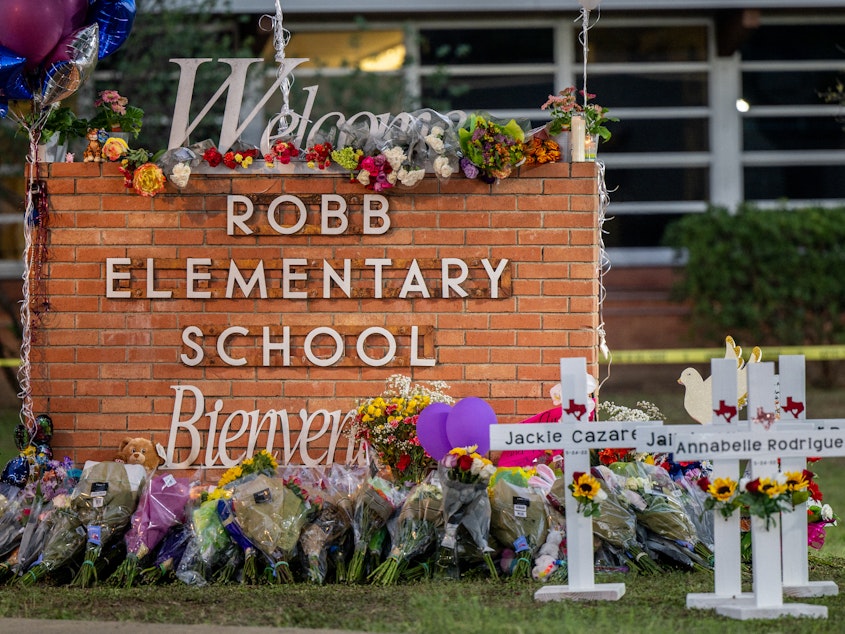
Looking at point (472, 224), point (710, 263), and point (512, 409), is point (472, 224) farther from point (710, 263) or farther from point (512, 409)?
point (710, 263)

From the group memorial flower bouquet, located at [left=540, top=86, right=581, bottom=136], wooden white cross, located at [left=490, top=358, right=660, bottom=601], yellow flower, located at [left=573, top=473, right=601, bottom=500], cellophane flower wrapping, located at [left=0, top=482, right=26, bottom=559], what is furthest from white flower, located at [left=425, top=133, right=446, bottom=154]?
cellophane flower wrapping, located at [left=0, top=482, right=26, bottom=559]

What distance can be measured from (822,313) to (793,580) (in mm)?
9672

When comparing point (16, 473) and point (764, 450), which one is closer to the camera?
point (764, 450)

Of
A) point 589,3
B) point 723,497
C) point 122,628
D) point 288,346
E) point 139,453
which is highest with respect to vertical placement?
point 589,3

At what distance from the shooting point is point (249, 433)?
22.8ft

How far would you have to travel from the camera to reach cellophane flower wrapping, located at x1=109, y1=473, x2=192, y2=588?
5809mm

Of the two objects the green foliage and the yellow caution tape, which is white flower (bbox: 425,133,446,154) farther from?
the green foliage

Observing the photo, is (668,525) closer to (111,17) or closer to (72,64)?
(72,64)

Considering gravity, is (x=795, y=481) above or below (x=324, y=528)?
above

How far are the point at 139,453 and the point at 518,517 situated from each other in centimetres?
229

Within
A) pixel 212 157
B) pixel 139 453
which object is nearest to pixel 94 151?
pixel 212 157

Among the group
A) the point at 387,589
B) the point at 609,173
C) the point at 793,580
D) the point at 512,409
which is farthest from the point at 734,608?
the point at 609,173

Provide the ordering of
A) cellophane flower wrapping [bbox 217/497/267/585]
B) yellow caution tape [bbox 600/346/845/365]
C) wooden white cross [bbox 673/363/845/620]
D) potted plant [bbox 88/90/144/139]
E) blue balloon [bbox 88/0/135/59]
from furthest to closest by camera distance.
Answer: yellow caution tape [bbox 600/346/845/365] → potted plant [bbox 88/90/144/139] → blue balloon [bbox 88/0/135/59] → cellophane flower wrapping [bbox 217/497/267/585] → wooden white cross [bbox 673/363/845/620]

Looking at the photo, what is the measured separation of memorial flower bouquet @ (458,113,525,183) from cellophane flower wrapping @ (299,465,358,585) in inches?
77.4
